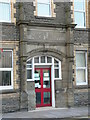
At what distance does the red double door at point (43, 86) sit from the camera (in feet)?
50.8

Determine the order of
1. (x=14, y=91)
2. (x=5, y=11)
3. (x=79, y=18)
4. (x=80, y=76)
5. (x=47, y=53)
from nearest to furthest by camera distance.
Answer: (x=14, y=91) → (x=5, y=11) → (x=47, y=53) → (x=80, y=76) → (x=79, y=18)

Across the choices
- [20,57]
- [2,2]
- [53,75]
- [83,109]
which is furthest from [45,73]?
[2,2]

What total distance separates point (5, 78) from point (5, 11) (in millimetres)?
3770

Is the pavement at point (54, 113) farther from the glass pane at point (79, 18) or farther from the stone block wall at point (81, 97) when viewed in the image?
the glass pane at point (79, 18)

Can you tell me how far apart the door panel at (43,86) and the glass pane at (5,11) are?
11.4ft

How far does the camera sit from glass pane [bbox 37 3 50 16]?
50.8 ft

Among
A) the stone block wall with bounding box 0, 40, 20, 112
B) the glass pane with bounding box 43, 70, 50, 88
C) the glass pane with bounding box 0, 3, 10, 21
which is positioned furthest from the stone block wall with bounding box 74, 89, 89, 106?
the glass pane with bounding box 0, 3, 10, 21

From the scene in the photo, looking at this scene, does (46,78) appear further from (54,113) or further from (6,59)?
(6,59)

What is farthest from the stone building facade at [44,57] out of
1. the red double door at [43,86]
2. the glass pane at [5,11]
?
the glass pane at [5,11]

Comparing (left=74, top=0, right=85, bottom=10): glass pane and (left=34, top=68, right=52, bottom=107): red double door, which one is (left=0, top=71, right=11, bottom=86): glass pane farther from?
(left=74, top=0, right=85, bottom=10): glass pane

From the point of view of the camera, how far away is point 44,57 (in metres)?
15.6

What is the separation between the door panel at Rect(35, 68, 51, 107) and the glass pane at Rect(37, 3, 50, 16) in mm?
3312

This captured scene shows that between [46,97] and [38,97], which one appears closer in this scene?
[38,97]

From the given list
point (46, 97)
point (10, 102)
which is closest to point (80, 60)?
point (46, 97)
